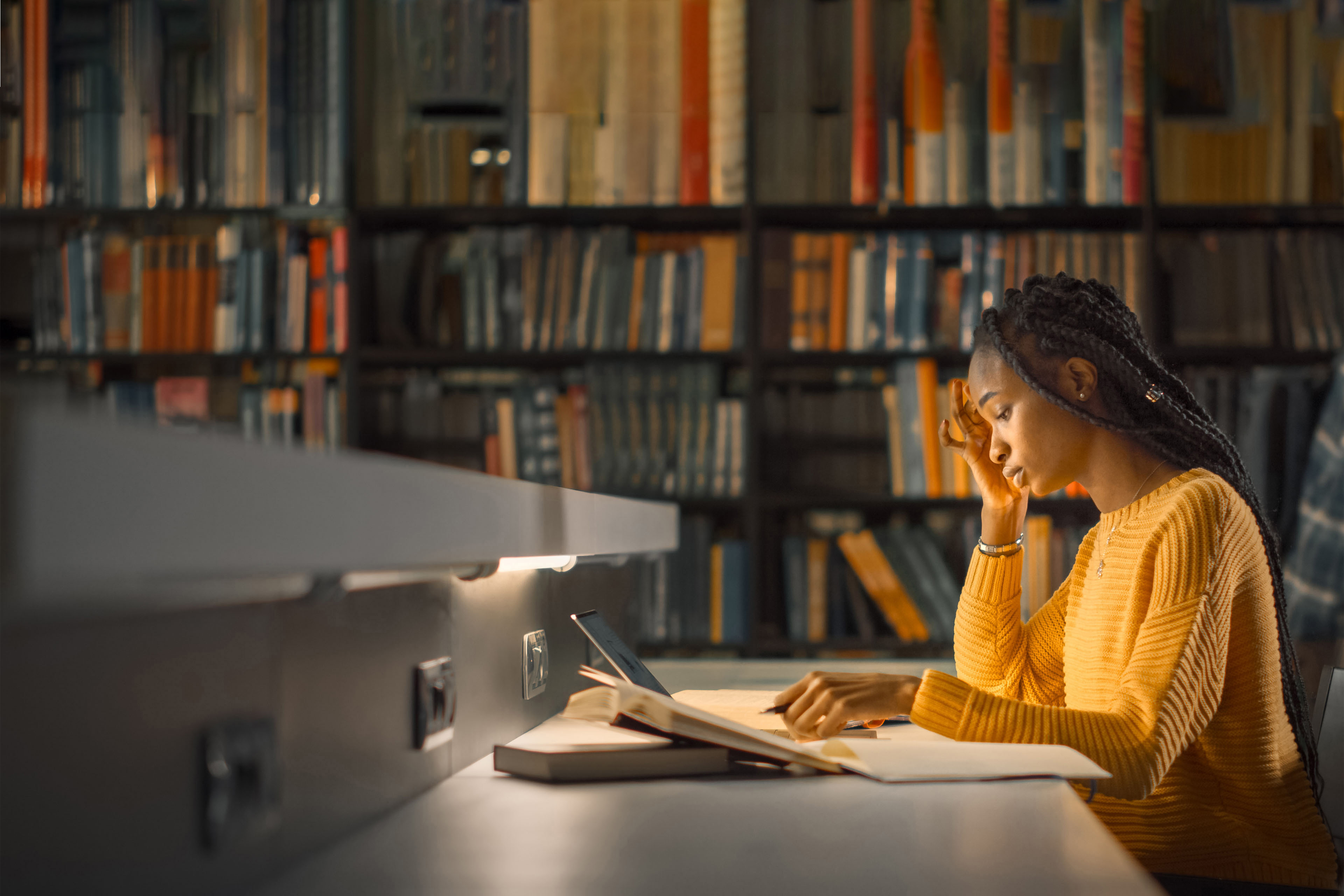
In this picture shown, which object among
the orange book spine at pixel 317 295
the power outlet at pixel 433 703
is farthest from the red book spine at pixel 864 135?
the power outlet at pixel 433 703

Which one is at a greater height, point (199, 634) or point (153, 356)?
point (153, 356)

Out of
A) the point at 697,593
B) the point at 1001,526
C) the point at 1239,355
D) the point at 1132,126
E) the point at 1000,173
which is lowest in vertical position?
the point at 697,593

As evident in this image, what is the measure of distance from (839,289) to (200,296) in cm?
152

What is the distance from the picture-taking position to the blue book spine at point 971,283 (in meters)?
2.53

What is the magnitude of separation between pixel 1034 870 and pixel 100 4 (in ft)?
9.54

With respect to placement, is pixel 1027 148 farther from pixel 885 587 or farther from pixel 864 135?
pixel 885 587

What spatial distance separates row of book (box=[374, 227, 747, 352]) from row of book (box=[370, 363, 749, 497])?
86 mm

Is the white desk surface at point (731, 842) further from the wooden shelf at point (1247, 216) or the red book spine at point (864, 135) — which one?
the wooden shelf at point (1247, 216)

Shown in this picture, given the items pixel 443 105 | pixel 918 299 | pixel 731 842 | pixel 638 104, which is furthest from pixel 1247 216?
pixel 731 842

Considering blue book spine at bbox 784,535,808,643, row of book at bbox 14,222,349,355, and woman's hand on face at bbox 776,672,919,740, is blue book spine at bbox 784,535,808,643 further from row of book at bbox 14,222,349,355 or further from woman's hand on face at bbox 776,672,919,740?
woman's hand on face at bbox 776,672,919,740

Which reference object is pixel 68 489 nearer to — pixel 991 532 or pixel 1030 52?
pixel 991 532

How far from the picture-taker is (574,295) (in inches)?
102

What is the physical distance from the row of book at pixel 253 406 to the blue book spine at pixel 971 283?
1.48 metres

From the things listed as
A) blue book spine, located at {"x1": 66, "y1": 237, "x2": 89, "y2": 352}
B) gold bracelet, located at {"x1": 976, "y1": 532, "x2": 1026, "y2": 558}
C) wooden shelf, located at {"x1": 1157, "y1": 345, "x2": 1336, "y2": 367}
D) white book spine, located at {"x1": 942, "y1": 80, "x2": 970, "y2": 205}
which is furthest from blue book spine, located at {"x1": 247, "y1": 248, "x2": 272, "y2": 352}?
wooden shelf, located at {"x1": 1157, "y1": 345, "x2": 1336, "y2": 367}
